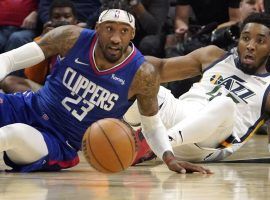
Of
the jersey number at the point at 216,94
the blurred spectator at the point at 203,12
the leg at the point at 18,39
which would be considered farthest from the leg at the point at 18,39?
the jersey number at the point at 216,94

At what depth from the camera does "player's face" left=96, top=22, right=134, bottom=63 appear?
4930 millimetres

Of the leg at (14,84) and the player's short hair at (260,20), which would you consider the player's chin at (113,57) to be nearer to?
the player's short hair at (260,20)

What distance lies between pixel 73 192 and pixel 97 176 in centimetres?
89

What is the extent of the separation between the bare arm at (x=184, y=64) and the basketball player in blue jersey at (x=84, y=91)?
1.09 meters

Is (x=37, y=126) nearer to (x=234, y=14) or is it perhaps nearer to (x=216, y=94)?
(x=216, y=94)

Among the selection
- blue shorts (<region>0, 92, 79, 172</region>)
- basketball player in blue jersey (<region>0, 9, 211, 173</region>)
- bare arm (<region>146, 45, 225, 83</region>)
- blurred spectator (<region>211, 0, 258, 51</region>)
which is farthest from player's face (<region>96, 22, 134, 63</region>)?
blurred spectator (<region>211, 0, 258, 51</region>)

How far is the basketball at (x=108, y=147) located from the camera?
4.44m

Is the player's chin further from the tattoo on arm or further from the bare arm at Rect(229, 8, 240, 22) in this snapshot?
the bare arm at Rect(229, 8, 240, 22)

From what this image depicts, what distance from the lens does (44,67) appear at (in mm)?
7676

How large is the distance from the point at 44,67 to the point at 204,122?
250 cm

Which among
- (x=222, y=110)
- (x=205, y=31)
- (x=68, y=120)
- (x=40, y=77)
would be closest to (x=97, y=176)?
(x=68, y=120)

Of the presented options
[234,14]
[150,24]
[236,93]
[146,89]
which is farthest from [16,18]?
[146,89]

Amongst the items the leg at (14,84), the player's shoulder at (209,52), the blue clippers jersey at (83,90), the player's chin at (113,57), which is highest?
the player's chin at (113,57)

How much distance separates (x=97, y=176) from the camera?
480 cm
